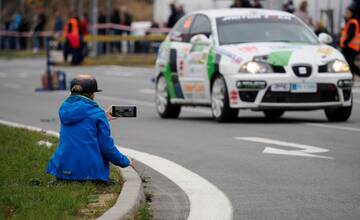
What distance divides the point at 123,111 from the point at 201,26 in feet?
30.4

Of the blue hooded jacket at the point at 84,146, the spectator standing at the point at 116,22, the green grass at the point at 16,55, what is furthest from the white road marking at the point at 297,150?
the green grass at the point at 16,55

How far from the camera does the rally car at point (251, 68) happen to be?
17359 mm

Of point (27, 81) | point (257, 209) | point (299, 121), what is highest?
point (257, 209)

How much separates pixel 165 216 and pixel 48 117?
36.9 feet

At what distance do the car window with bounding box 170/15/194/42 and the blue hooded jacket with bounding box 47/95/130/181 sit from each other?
9523 mm

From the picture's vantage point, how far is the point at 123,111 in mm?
10133

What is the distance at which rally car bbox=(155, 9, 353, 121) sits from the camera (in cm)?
1736

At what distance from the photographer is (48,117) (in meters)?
20.0

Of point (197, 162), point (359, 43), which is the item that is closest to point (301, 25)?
point (197, 162)

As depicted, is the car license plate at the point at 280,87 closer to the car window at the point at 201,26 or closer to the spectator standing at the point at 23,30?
the car window at the point at 201,26

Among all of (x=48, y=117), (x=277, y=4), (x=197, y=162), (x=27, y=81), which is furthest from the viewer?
(x=27, y=81)

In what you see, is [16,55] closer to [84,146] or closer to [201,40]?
[201,40]

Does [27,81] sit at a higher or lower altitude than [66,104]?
lower

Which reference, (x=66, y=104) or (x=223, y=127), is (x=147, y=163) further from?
(x=223, y=127)
